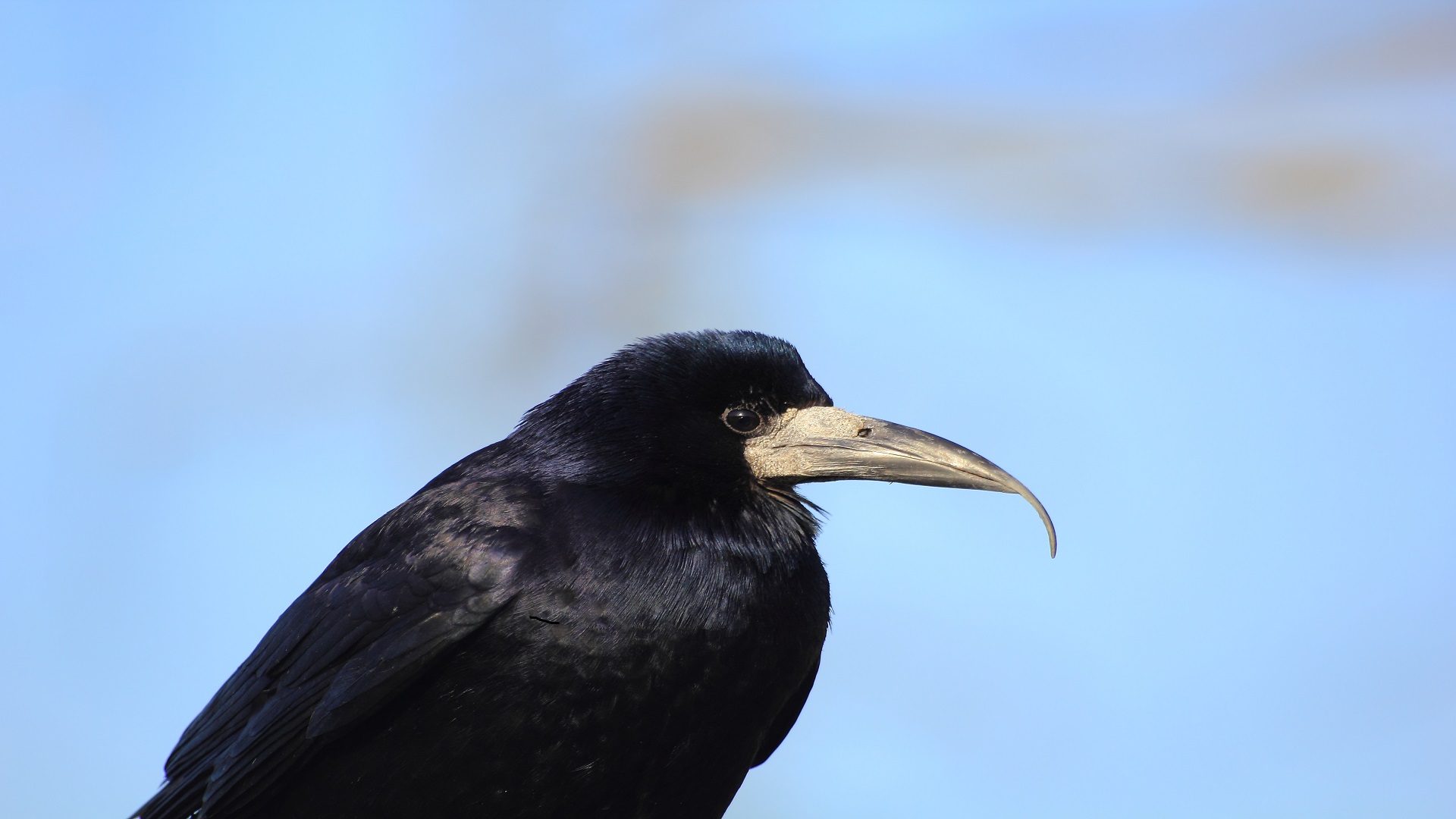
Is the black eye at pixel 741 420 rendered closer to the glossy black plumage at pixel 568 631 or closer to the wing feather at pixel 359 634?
the glossy black plumage at pixel 568 631

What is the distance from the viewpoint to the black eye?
423 centimetres

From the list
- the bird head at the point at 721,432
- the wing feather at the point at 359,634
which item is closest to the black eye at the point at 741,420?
the bird head at the point at 721,432

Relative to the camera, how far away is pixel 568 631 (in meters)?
3.64

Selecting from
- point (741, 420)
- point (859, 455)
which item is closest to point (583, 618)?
point (741, 420)

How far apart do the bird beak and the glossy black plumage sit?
7 centimetres

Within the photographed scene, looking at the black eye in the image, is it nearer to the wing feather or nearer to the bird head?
the bird head

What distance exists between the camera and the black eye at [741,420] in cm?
423

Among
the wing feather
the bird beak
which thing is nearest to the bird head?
the bird beak

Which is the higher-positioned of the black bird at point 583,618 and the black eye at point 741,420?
the black eye at point 741,420

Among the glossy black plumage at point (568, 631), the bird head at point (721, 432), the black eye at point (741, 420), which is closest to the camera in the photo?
the glossy black plumage at point (568, 631)

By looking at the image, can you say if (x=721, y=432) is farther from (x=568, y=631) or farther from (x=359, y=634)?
(x=359, y=634)

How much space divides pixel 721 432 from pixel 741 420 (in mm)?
88

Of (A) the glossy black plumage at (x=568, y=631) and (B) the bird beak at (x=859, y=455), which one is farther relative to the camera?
(B) the bird beak at (x=859, y=455)

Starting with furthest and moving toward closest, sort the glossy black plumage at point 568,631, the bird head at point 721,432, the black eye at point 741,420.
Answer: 1. the black eye at point 741,420
2. the bird head at point 721,432
3. the glossy black plumage at point 568,631
